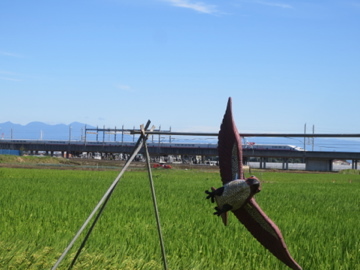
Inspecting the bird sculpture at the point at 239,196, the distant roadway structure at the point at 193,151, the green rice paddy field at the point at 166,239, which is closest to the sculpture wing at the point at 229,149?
the bird sculpture at the point at 239,196

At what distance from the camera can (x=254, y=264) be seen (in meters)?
5.60

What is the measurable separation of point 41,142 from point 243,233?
75.7 metres

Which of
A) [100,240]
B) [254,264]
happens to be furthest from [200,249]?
[100,240]

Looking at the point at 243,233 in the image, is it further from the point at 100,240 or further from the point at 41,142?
the point at 41,142

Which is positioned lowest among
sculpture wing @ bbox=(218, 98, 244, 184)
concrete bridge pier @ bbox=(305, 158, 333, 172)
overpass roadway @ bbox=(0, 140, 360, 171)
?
concrete bridge pier @ bbox=(305, 158, 333, 172)

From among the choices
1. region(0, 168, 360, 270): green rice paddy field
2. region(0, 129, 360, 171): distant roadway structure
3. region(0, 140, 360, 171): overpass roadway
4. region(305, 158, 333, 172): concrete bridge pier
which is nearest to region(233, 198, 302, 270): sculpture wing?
region(0, 168, 360, 270): green rice paddy field

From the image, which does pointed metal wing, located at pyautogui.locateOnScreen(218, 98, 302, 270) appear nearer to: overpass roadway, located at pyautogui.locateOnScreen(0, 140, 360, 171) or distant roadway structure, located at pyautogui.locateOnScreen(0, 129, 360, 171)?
distant roadway structure, located at pyautogui.locateOnScreen(0, 129, 360, 171)

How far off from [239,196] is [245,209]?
0.12m

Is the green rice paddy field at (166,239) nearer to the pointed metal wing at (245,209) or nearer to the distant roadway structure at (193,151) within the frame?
the pointed metal wing at (245,209)

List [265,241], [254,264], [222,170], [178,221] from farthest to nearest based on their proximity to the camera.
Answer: [178,221] → [254,264] → [222,170] → [265,241]

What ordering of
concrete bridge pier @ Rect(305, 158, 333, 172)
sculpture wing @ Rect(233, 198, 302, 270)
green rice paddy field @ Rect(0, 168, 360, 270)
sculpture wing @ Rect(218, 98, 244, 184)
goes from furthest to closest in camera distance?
1. concrete bridge pier @ Rect(305, 158, 333, 172)
2. green rice paddy field @ Rect(0, 168, 360, 270)
3. sculpture wing @ Rect(218, 98, 244, 184)
4. sculpture wing @ Rect(233, 198, 302, 270)

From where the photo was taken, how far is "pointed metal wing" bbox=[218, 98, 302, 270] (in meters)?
2.95

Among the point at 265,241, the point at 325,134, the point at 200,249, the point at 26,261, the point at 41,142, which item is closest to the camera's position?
the point at 265,241

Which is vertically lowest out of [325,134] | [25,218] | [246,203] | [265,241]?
[25,218]
